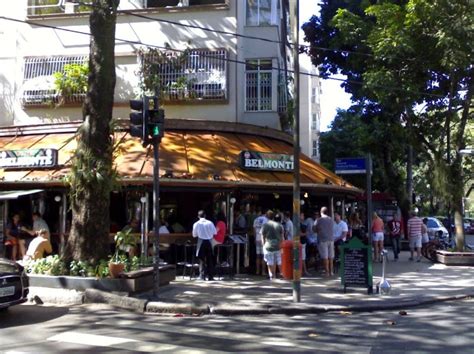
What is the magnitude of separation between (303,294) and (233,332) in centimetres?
386

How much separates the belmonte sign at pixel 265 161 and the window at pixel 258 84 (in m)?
2.38

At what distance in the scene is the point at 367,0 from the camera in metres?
20.9

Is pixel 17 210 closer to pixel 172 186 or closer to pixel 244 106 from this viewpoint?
pixel 172 186

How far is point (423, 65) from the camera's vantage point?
18531 mm

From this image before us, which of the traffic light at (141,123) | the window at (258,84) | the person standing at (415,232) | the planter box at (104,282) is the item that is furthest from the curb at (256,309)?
the window at (258,84)

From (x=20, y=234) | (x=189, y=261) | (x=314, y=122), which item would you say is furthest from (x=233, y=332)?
(x=314, y=122)

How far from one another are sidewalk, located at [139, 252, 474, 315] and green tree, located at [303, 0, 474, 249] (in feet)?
17.0

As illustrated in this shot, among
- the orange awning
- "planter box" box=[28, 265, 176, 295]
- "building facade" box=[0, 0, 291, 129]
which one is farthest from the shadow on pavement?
"building facade" box=[0, 0, 291, 129]

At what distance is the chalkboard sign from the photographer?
479 inches

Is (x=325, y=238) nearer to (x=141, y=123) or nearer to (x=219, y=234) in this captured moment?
(x=219, y=234)

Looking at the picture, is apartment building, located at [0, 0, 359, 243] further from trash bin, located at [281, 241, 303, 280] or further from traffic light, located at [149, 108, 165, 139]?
traffic light, located at [149, 108, 165, 139]

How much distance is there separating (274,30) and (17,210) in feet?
33.8

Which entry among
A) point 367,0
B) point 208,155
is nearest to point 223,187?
point 208,155

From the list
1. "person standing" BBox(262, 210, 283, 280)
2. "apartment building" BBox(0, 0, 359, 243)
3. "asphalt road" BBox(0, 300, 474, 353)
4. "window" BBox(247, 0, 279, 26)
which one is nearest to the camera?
"asphalt road" BBox(0, 300, 474, 353)
